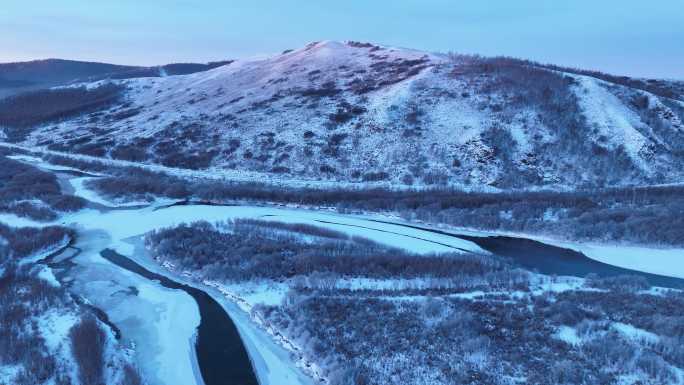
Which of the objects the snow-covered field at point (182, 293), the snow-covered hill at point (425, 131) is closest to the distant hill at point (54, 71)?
the snow-covered hill at point (425, 131)

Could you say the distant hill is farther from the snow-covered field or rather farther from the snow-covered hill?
the snow-covered field

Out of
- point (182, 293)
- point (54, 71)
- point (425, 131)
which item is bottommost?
point (182, 293)

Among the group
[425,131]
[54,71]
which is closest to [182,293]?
[425,131]

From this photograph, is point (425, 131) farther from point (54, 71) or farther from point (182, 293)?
point (54, 71)

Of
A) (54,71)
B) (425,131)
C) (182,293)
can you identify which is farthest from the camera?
(54,71)

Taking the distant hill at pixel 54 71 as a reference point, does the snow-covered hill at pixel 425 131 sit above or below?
below

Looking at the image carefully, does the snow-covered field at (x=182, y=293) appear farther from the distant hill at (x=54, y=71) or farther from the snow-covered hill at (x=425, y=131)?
the distant hill at (x=54, y=71)

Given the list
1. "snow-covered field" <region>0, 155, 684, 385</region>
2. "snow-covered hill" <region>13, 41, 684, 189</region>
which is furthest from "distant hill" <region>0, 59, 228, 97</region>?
"snow-covered field" <region>0, 155, 684, 385</region>

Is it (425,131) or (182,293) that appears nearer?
(182,293)

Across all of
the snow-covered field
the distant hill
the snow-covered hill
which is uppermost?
the distant hill

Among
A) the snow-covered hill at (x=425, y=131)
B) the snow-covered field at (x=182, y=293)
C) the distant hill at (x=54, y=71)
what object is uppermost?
the distant hill at (x=54, y=71)
